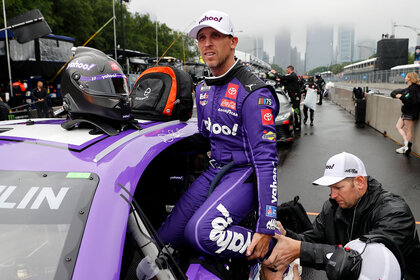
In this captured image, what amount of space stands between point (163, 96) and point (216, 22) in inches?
36.7

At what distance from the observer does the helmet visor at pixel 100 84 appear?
221 cm

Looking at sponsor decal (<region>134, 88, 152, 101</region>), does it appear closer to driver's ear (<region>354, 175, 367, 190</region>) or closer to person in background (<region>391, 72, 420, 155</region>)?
driver's ear (<region>354, 175, 367, 190</region>)

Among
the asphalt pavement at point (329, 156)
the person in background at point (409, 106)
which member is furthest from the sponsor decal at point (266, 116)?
the person in background at point (409, 106)

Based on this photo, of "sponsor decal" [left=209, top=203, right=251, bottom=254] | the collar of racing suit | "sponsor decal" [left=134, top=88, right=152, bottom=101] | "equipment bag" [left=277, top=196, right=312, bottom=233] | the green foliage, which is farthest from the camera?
the green foliage

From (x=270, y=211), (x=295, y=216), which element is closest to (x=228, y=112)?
(x=270, y=211)

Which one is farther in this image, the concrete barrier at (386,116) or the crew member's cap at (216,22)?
the concrete barrier at (386,116)

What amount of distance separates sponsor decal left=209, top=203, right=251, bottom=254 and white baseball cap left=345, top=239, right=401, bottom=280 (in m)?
0.63

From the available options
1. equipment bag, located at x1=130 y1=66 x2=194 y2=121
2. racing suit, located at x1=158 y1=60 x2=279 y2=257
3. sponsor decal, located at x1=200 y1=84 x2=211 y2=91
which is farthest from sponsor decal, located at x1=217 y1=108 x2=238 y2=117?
equipment bag, located at x1=130 y1=66 x2=194 y2=121

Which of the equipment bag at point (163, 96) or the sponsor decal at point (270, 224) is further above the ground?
the equipment bag at point (163, 96)

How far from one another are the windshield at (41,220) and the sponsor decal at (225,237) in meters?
0.77

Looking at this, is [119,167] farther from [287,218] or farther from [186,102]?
[287,218]

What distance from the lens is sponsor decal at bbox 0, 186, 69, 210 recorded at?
156 cm

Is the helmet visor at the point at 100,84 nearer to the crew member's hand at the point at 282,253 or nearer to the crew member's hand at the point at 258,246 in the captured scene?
the crew member's hand at the point at 258,246

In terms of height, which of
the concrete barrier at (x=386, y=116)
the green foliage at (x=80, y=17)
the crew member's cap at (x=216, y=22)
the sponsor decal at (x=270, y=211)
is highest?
the green foliage at (x=80, y=17)
